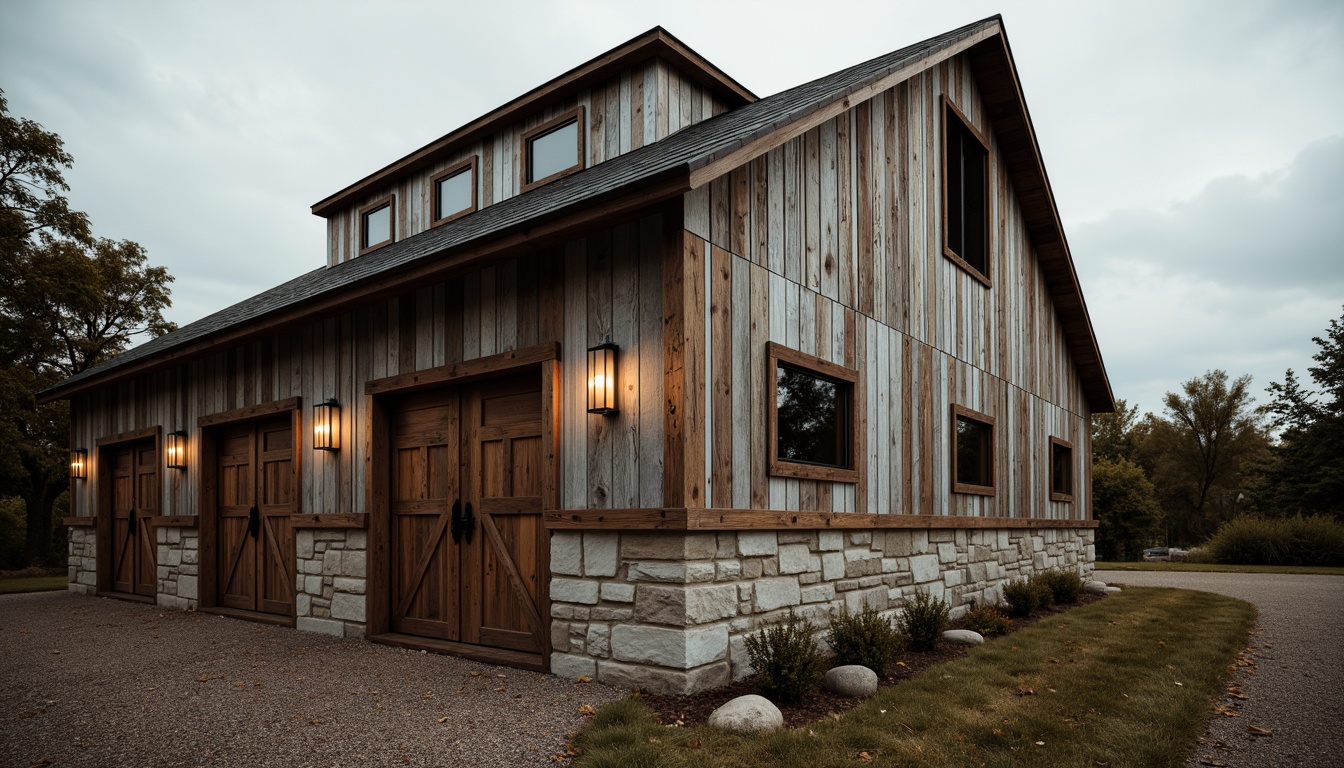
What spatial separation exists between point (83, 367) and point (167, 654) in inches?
766

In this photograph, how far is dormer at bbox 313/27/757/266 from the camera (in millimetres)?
8734

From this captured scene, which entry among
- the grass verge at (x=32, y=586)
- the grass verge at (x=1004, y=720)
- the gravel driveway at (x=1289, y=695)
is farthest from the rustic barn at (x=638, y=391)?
the gravel driveway at (x=1289, y=695)

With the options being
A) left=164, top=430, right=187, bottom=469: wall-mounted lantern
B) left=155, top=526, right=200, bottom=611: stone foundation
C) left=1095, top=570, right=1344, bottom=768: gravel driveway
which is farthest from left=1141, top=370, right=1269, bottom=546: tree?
left=164, top=430, right=187, bottom=469: wall-mounted lantern

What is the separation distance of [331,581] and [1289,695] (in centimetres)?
808

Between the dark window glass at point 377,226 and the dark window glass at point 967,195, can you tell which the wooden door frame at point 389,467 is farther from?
the dark window glass at point 967,195

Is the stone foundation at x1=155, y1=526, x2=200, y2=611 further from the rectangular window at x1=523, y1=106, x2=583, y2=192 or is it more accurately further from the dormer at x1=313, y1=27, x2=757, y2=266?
the rectangular window at x1=523, y1=106, x2=583, y2=192

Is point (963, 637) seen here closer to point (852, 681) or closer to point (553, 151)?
point (852, 681)

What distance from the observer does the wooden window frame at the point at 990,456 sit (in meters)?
9.02

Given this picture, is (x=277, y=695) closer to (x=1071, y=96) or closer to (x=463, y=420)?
(x=463, y=420)

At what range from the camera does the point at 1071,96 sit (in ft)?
266

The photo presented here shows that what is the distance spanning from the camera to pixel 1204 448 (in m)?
A: 38.3

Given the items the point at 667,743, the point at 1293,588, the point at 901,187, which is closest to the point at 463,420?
the point at 667,743

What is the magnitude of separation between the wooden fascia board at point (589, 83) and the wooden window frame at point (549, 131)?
10.2 inches

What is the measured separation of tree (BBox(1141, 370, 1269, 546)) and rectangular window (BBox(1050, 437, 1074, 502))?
29.4m
